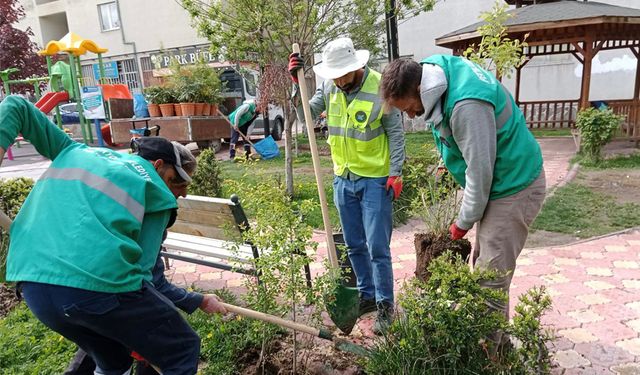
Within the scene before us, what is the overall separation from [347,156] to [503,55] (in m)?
1.60

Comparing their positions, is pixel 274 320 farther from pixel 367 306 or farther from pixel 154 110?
pixel 154 110

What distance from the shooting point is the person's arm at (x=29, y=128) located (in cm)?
166

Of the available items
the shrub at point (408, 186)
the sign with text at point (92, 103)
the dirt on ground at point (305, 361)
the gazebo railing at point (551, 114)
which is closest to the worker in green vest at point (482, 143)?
the dirt on ground at point (305, 361)

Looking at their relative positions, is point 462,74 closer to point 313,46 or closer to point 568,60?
point 313,46

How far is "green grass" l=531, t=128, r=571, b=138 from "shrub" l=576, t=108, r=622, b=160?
165 inches

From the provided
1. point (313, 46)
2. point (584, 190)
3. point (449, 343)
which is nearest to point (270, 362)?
point (449, 343)

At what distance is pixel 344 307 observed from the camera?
8.69ft

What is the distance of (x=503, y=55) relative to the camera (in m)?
3.42

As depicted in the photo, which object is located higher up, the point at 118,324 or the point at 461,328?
the point at 118,324

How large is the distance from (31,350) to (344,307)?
2.05 metres

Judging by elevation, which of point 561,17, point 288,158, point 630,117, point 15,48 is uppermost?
point 15,48

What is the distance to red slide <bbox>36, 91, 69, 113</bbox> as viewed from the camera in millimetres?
12961

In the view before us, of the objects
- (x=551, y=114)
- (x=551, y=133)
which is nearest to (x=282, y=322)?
(x=551, y=133)

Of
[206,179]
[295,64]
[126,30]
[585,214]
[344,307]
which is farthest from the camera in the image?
[126,30]
